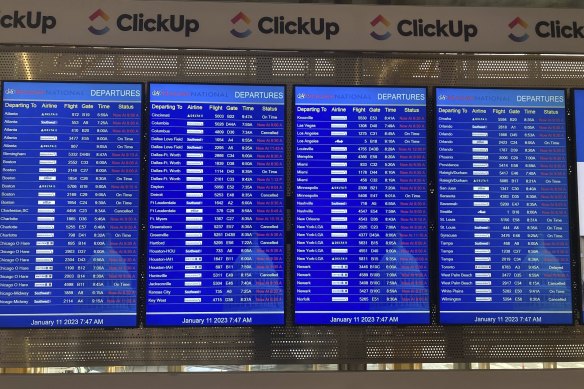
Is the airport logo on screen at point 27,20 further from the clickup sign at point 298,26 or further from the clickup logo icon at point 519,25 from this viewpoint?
the clickup logo icon at point 519,25

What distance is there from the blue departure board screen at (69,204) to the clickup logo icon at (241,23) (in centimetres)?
80

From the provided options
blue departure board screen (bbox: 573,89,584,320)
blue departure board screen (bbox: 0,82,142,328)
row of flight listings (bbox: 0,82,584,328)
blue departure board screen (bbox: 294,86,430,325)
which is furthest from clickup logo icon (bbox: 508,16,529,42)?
blue departure board screen (bbox: 0,82,142,328)

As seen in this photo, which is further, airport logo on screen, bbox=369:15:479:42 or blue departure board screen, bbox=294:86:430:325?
airport logo on screen, bbox=369:15:479:42

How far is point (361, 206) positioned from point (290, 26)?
1.41 metres

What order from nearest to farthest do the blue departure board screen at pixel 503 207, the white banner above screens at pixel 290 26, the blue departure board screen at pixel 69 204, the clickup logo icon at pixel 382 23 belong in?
the blue departure board screen at pixel 69 204, the blue departure board screen at pixel 503 207, the white banner above screens at pixel 290 26, the clickup logo icon at pixel 382 23

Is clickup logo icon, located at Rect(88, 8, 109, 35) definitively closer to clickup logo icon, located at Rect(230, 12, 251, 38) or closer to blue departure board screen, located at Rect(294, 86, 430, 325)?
clickup logo icon, located at Rect(230, 12, 251, 38)

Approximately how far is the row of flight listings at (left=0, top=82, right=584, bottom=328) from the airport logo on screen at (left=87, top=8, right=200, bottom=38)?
45 centimetres

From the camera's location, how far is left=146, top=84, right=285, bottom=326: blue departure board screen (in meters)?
3.49

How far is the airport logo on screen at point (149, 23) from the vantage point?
371 centimetres

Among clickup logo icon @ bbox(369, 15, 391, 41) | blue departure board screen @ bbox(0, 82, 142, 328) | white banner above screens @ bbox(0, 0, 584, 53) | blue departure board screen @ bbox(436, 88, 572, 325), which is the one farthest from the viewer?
clickup logo icon @ bbox(369, 15, 391, 41)

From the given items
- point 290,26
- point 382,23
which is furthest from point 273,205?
point 382,23

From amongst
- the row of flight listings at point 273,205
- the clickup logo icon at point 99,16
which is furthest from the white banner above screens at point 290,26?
the row of flight listings at point 273,205

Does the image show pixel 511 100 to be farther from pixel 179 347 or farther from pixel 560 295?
pixel 179 347

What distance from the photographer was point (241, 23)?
12.4ft
